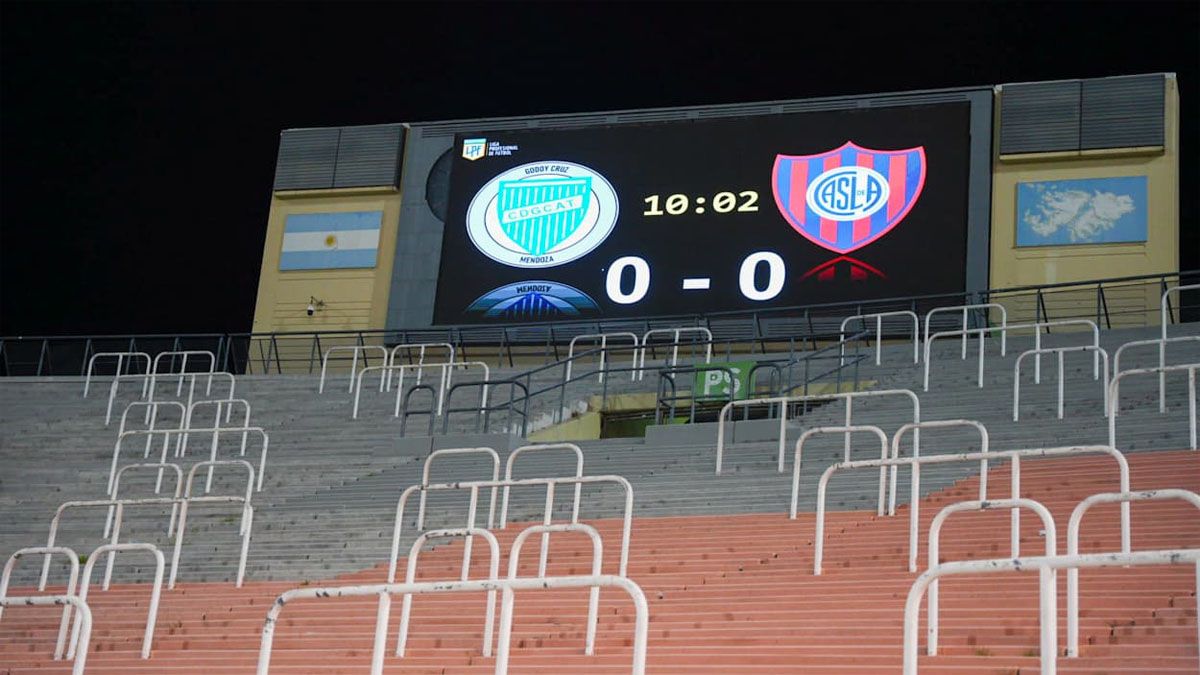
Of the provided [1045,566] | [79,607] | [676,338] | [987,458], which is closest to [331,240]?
[676,338]

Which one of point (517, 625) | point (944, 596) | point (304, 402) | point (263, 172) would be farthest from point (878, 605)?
point (263, 172)

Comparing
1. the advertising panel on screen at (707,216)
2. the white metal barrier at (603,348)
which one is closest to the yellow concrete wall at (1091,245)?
the advertising panel on screen at (707,216)

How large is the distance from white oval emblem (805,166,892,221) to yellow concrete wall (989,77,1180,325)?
5.97ft

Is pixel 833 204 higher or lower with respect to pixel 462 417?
higher

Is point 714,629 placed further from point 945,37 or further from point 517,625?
point 945,37

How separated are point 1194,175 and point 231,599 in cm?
2168

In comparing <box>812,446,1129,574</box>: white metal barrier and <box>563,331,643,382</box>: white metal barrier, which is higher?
<box>563,331,643,382</box>: white metal barrier

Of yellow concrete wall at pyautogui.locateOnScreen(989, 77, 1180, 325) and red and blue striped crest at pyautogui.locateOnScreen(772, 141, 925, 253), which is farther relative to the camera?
red and blue striped crest at pyautogui.locateOnScreen(772, 141, 925, 253)

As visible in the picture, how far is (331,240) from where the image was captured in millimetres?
27859

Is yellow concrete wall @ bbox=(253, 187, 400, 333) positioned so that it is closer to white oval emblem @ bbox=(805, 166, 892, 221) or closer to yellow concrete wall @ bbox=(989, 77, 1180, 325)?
white oval emblem @ bbox=(805, 166, 892, 221)

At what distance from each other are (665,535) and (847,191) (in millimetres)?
13407

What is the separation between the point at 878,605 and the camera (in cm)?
895

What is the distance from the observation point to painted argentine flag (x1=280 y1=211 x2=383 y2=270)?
27.5 metres

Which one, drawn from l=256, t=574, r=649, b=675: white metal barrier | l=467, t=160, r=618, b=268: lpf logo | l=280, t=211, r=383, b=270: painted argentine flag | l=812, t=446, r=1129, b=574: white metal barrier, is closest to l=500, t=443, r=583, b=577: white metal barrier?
l=812, t=446, r=1129, b=574: white metal barrier
